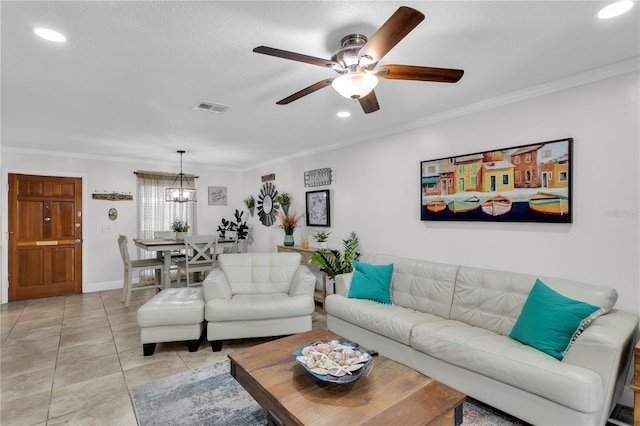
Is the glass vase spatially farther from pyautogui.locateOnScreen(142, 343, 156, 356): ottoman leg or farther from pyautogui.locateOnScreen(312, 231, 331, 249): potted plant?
pyautogui.locateOnScreen(142, 343, 156, 356): ottoman leg

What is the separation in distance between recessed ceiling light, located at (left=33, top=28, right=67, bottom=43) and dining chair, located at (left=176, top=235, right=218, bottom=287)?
10.6 ft

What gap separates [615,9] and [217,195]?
6543mm

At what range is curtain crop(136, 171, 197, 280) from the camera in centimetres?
608

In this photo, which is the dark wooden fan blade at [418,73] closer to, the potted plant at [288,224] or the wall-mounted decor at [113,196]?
the potted plant at [288,224]

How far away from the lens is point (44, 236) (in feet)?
17.3

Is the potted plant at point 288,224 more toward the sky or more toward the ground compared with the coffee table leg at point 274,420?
more toward the sky

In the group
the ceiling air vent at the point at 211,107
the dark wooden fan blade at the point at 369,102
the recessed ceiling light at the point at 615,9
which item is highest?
the recessed ceiling light at the point at 615,9

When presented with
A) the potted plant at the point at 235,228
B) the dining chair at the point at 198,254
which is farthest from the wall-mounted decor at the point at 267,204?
the dining chair at the point at 198,254

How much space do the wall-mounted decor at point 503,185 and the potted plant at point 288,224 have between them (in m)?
2.42

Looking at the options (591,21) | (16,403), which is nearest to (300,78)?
(591,21)

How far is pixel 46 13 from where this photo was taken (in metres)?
1.71

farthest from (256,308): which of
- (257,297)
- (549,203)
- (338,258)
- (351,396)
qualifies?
(549,203)

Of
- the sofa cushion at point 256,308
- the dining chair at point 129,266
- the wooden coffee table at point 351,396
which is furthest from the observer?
the dining chair at point 129,266

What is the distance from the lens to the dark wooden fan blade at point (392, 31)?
135 cm
